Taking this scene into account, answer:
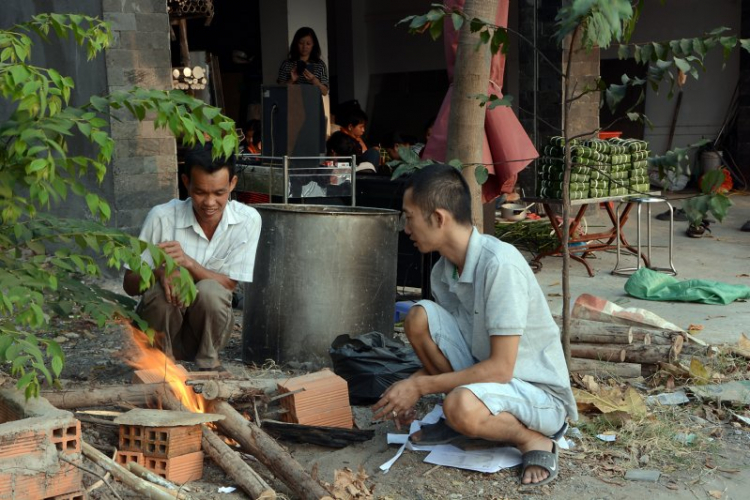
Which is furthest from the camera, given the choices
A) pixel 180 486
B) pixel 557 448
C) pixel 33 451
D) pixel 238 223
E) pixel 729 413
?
pixel 238 223

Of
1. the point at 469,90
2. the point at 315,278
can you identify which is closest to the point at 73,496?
the point at 315,278

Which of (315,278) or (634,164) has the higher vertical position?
(634,164)

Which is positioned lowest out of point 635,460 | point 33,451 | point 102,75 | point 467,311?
point 635,460

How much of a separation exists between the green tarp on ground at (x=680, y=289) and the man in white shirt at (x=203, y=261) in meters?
3.73

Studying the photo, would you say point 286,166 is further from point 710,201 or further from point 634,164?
point 634,164

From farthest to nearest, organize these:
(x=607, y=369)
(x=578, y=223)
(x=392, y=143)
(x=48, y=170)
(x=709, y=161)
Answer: (x=709, y=161) < (x=392, y=143) < (x=578, y=223) < (x=607, y=369) < (x=48, y=170)

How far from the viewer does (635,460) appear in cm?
399

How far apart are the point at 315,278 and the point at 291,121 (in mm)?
2325

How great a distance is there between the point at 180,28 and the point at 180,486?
6.58 meters

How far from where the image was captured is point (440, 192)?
12.4 feet

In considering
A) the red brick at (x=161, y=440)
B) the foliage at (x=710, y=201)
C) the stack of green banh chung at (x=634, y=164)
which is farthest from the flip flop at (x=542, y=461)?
the stack of green banh chung at (x=634, y=164)

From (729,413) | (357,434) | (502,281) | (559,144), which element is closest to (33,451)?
(357,434)

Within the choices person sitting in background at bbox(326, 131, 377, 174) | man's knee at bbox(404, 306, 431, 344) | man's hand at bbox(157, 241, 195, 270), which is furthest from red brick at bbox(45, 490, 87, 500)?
person sitting in background at bbox(326, 131, 377, 174)

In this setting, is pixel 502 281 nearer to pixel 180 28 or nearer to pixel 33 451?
pixel 33 451
